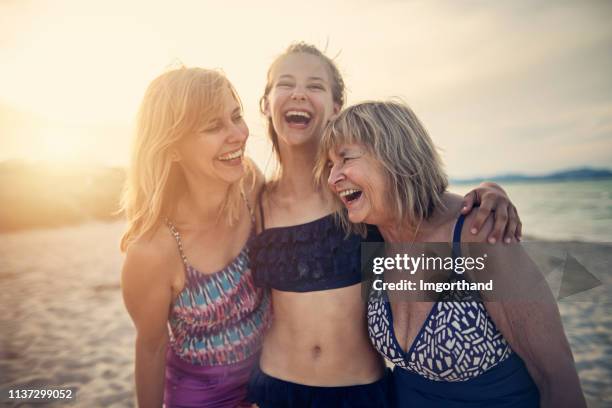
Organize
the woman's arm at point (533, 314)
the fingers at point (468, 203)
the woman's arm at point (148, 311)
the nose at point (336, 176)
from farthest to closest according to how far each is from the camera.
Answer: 1. the woman's arm at point (148, 311)
2. the nose at point (336, 176)
3. the fingers at point (468, 203)
4. the woman's arm at point (533, 314)

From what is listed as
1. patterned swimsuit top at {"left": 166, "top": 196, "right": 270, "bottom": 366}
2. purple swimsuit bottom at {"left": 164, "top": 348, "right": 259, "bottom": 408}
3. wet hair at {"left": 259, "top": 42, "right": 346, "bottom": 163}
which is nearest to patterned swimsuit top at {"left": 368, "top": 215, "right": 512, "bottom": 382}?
patterned swimsuit top at {"left": 166, "top": 196, "right": 270, "bottom": 366}

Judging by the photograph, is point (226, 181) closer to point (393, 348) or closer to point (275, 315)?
point (275, 315)

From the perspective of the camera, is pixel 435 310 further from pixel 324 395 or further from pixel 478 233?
pixel 324 395

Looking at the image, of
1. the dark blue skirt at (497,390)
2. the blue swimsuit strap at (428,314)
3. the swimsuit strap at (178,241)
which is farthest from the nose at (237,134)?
the dark blue skirt at (497,390)

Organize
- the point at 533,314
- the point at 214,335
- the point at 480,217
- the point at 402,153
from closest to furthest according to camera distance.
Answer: the point at 533,314 → the point at 480,217 → the point at 402,153 → the point at 214,335

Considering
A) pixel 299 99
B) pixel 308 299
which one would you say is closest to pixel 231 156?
pixel 299 99

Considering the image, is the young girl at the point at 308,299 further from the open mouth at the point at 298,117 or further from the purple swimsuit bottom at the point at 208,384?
the purple swimsuit bottom at the point at 208,384

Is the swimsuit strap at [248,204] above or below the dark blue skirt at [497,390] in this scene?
above

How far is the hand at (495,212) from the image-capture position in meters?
1.96

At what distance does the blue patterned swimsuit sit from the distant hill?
15.7 metres

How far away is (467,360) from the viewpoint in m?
2.07

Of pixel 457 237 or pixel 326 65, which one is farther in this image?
pixel 326 65

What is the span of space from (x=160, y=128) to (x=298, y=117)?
3.41ft

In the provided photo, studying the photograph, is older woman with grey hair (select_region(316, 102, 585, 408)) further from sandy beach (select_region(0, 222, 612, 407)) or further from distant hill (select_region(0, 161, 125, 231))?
distant hill (select_region(0, 161, 125, 231))
